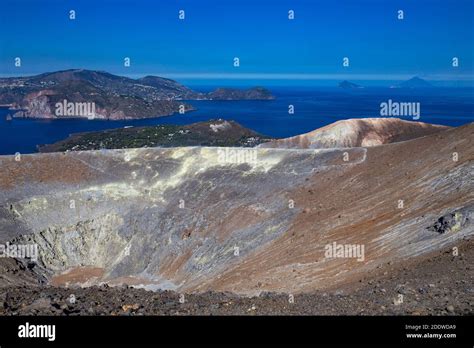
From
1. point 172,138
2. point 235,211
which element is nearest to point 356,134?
point 235,211

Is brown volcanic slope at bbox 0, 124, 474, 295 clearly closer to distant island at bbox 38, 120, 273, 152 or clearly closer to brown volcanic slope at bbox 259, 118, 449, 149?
brown volcanic slope at bbox 259, 118, 449, 149

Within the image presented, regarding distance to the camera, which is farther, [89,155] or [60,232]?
[89,155]

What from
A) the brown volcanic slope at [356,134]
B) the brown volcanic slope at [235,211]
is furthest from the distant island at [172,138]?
the brown volcanic slope at [235,211]

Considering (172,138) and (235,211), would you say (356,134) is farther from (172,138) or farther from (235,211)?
(172,138)

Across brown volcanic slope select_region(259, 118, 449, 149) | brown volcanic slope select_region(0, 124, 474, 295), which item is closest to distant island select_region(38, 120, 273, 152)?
brown volcanic slope select_region(259, 118, 449, 149)
